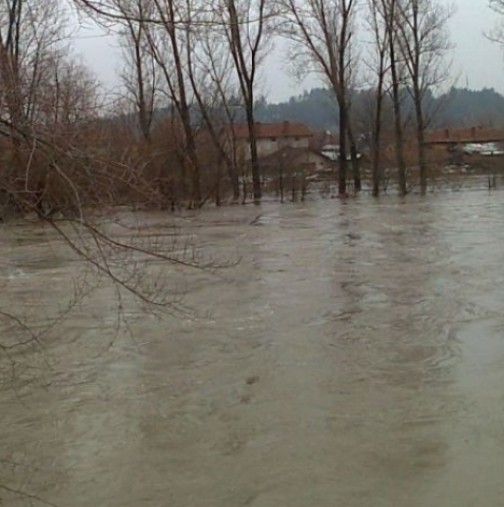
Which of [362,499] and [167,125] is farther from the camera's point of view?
[167,125]

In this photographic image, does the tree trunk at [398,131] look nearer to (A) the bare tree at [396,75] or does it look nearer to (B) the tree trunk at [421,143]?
(A) the bare tree at [396,75]

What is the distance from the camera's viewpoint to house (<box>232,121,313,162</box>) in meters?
35.7

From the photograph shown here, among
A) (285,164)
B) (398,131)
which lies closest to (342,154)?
(398,131)

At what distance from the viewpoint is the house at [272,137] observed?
1405 inches

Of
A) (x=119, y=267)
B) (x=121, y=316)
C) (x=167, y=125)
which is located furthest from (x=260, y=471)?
(x=167, y=125)

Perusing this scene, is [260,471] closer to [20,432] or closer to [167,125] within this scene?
[20,432]

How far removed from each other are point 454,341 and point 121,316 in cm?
352

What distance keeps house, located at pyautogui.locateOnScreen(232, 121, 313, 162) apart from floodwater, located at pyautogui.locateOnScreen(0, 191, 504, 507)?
2376 centimetres

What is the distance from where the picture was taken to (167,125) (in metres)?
31.4

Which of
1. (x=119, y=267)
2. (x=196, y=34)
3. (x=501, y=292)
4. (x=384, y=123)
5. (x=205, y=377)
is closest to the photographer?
(x=196, y=34)

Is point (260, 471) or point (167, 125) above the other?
point (167, 125)

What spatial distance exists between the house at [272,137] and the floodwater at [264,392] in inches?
936

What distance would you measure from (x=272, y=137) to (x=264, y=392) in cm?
4467

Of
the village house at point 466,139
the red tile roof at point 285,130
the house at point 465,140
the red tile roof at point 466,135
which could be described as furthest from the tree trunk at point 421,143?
the red tile roof at point 466,135
